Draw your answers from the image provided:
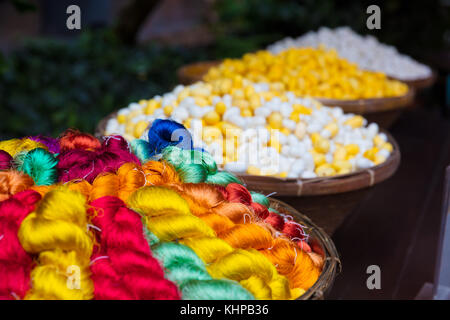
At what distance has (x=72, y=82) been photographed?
11.5 feet

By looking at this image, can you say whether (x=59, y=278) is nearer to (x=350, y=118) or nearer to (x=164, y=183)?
(x=164, y=183)

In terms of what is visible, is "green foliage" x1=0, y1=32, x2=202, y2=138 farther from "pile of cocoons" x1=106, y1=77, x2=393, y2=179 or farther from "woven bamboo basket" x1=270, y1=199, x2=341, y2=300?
"woven bamboo basket" x1=270, y1=199, x2=341, y2=300

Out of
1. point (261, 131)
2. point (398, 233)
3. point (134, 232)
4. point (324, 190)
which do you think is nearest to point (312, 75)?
point (398, 233)

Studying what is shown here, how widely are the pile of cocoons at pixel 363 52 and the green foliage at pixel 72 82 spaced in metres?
1.12

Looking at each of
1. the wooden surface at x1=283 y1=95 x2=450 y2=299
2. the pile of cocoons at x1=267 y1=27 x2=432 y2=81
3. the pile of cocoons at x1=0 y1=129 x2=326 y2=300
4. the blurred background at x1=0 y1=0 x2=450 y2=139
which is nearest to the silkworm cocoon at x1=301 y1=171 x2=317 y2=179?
the wooden surface at x1=283 y1=95 x2=450 y2=299

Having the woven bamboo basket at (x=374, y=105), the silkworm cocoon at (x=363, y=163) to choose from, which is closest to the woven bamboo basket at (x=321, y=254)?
the silkworm cocoon at (x=363, y=163)

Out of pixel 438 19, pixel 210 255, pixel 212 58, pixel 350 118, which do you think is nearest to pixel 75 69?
pixel 212 58

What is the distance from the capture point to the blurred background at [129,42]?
3336 mm

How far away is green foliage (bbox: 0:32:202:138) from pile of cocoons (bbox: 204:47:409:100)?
1.16 meters

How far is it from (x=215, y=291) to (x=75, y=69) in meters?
3.08

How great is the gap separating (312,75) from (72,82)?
1893 mm

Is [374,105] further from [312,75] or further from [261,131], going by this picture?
[261,131]

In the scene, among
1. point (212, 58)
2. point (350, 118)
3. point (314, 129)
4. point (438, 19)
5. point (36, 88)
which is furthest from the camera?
point (438, 19)

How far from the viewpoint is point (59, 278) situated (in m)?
0.75
